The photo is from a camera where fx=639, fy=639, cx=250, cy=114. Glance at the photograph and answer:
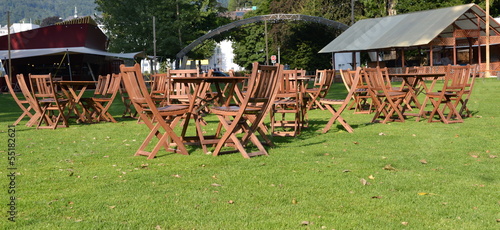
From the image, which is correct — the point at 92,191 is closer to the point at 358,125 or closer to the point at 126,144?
the point at 126,144

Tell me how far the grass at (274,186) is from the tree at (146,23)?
40.5 m

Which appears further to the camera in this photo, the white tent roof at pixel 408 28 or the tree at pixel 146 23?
the tree at pixel 146 23

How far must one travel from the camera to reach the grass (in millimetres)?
4488

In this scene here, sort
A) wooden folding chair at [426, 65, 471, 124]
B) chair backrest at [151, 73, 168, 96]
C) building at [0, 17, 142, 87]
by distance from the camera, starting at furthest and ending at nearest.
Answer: building at [0, 17, 142, 87] → chair backrest at [151, 73, 168, 96] → wooden folding chair at [426, 65, 471, 124]

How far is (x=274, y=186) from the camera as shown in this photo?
559 cm

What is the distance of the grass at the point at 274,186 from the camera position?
449 centimetres

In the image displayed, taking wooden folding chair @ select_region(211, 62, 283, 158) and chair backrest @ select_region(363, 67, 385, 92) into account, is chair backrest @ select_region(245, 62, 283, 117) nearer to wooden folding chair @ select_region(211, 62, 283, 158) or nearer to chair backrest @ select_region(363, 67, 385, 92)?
wooden folding chair @ select_region(211, 62, 283, 158)

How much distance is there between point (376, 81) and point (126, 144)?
4.78 metres

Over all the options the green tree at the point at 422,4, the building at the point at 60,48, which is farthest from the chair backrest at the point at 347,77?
the green tree at the point at 422,4

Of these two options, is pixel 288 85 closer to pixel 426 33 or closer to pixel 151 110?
pixel 151 110

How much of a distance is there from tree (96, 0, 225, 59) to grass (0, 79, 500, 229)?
40.5 meters

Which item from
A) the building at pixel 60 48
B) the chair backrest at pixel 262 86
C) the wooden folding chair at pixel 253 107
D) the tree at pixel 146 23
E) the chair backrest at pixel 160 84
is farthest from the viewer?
the tree at pixel 146 23

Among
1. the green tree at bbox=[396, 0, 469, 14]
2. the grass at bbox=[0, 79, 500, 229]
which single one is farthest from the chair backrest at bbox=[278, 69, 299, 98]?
the green tree at bbox=[396, 0, 469, 14]

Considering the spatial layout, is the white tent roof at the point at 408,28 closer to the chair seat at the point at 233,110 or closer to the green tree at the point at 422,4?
the green tree at the point at 422,4
